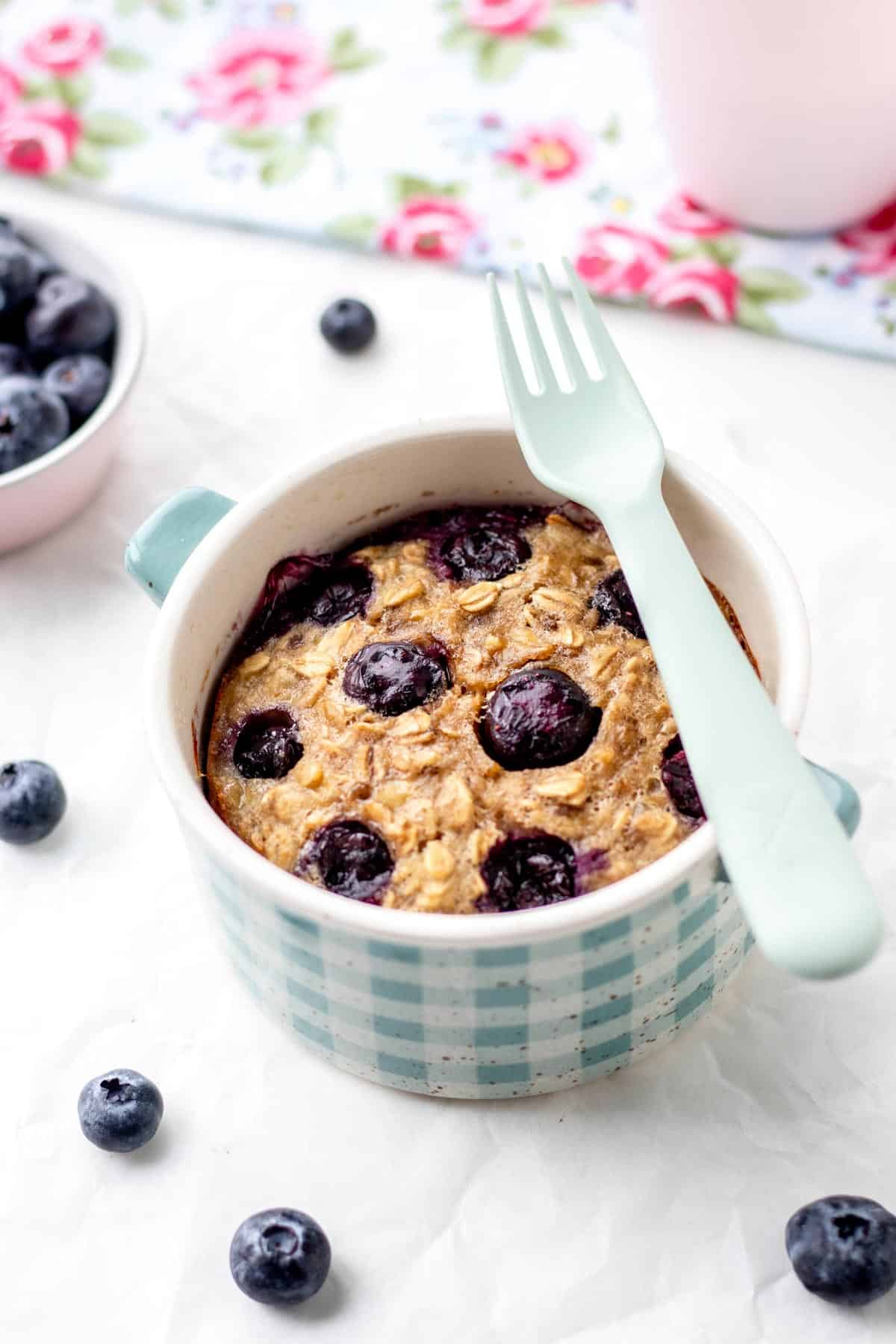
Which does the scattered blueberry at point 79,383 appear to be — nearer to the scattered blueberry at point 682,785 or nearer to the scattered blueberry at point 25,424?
the scattered blueberry at point 25,424

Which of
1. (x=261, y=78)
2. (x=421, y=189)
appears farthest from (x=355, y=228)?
(x=261, y=78)

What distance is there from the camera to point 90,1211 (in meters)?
1.53

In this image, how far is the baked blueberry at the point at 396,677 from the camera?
1494 millimetres

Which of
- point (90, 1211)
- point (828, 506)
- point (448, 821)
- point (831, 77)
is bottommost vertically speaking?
point (90, 1211)

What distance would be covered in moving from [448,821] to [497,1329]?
481 mm

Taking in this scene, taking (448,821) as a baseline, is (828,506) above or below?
below

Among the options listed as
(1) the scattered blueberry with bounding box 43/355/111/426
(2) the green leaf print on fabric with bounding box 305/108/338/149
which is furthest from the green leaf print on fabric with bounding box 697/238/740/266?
(1) the scattered blueberry with bounding box 43/355/111/426

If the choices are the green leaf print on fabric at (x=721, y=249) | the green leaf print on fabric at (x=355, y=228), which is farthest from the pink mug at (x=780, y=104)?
the green leaf print on fabric at (x=355, y=228)

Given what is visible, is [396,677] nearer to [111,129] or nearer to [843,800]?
[843,800]

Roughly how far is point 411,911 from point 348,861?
0.30 ft

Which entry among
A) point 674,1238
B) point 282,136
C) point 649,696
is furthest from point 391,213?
point 674,1238

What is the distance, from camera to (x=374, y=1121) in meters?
1.56

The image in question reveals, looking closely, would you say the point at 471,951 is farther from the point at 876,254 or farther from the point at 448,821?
the point at 876,254

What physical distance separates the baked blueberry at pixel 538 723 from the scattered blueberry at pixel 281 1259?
18.8 inches
